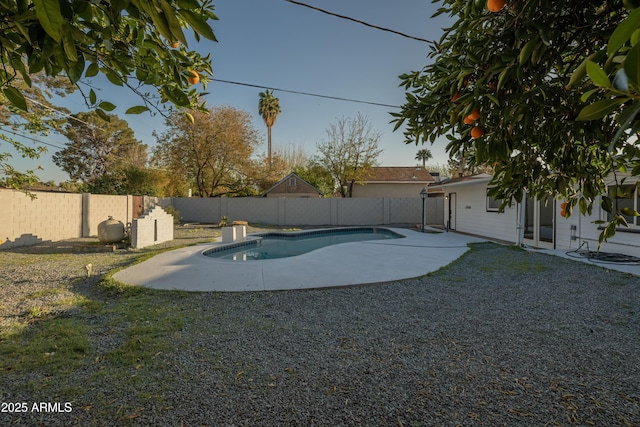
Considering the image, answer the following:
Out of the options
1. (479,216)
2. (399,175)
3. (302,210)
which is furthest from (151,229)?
(399,175)

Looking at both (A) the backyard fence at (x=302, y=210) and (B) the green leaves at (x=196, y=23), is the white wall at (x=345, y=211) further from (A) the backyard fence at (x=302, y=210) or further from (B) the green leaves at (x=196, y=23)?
(B) the green leaves at (x=196, y=23)

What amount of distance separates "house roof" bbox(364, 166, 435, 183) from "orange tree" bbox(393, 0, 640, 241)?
25839 millimetres

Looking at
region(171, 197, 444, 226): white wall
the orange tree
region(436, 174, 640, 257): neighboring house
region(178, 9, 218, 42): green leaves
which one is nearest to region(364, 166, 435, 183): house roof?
region(171, 197, 444, 226): white wall

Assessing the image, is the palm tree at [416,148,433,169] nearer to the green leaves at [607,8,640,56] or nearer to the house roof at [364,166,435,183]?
the house roof at [364,166,435,183]

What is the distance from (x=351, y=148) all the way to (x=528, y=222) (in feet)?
54.3

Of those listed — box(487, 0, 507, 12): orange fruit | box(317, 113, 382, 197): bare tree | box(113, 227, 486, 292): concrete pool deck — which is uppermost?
box(317, 113, 382, 197): bare tree

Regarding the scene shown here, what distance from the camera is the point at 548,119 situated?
1.58 metres

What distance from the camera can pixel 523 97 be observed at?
136 centimetres

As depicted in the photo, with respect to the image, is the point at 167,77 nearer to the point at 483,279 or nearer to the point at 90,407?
the point at 90,407

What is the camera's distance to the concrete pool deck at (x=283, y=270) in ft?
18.1

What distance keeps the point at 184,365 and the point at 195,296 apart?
2.21 metres

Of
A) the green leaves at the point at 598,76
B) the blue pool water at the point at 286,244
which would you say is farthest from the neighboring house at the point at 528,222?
the green leaves at the point at 598,76

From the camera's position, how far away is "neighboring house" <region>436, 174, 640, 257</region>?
7.83 metres

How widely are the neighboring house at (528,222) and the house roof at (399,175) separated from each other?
467 inches
